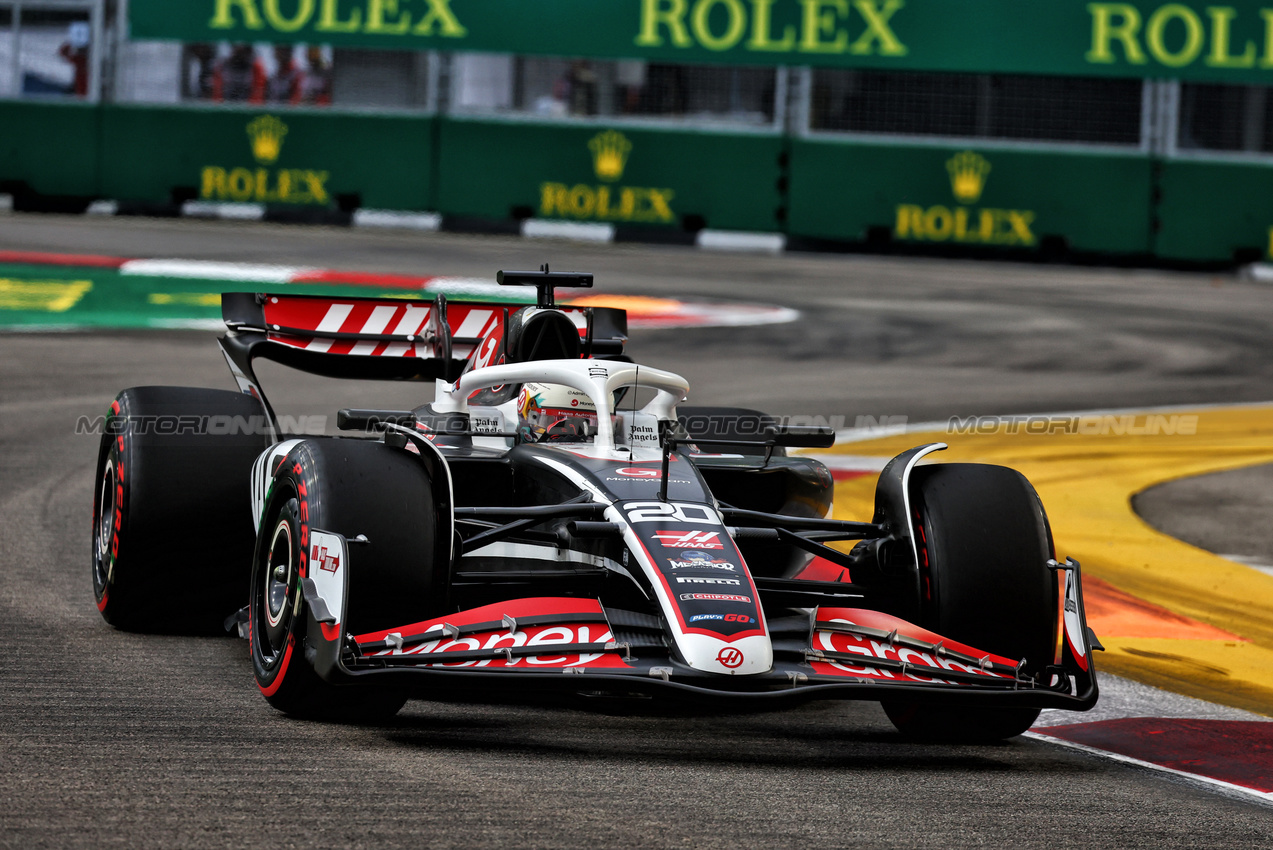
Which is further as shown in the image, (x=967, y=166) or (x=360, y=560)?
(x=967, y=166)

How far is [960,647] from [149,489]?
281 cm

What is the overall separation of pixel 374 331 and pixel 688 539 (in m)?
2.73

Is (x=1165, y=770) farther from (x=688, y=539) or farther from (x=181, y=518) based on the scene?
(x=181, y=518)

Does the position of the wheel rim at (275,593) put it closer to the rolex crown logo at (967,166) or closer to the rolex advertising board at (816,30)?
the rolex advertising board at (816,30)

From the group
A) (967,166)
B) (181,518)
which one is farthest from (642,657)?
(967,166)

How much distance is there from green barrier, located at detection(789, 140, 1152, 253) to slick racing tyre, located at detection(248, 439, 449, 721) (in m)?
18.5

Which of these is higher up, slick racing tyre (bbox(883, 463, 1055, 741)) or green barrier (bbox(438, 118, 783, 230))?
green barrier (bbox(438, 118, 783, 230))

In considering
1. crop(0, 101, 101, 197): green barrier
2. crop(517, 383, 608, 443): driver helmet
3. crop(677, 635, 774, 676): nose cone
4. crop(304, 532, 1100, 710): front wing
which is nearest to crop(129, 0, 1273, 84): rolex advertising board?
crop(0, 101, 101, 197): green barrier

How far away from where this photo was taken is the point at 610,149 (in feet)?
76.0

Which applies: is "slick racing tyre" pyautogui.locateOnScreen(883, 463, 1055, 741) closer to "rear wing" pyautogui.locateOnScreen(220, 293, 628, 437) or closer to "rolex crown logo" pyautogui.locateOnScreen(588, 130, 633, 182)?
"rear wing" pyautogui.locateOnScreen(220, 293, 628, 437)

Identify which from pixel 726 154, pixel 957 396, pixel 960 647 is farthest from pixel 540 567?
pixel 726 154

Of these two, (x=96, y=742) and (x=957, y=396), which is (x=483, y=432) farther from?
(x=957, y=396)

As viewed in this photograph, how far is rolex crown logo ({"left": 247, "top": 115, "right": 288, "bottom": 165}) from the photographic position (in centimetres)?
2328

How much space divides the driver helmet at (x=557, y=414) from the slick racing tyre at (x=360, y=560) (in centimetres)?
95
